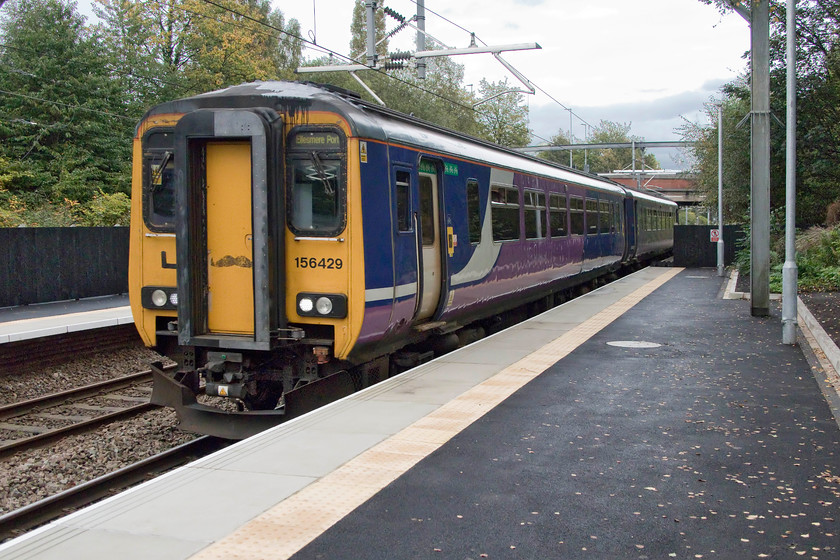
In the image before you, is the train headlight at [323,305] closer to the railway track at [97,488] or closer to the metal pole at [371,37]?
the railway track at [97,488]

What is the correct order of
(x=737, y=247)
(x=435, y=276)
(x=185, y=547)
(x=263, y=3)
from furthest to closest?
(x=263, y=3), (x=737, y=247), (x=435, y=276), (x=185, y=547)

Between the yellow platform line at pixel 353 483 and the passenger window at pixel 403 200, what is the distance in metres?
1.93

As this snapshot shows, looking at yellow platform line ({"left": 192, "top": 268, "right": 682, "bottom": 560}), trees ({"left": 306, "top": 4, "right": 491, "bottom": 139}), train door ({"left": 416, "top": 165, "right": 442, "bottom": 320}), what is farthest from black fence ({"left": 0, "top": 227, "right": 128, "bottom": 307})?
trees ({"left": 306, "top": 4, "right": 491, "bottom": 139})

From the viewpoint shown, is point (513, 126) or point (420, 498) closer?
point (420, 498)

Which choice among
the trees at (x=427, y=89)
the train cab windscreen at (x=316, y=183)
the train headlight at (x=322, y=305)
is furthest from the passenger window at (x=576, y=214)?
the trees at (x=427, y=89)

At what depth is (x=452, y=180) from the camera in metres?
10.6

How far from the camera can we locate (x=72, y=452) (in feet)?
28.0

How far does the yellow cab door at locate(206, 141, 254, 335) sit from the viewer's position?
25.9 feet

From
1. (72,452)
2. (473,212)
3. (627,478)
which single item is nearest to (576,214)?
(473,212)

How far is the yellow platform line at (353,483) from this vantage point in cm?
455

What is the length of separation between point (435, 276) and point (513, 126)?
2072 inches

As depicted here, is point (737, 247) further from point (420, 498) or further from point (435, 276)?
point (420, 498)

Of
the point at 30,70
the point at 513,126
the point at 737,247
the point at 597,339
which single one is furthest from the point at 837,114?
the point at 513,126

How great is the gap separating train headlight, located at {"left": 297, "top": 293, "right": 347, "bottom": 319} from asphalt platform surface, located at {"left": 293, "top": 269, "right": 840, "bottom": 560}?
5.51ft
